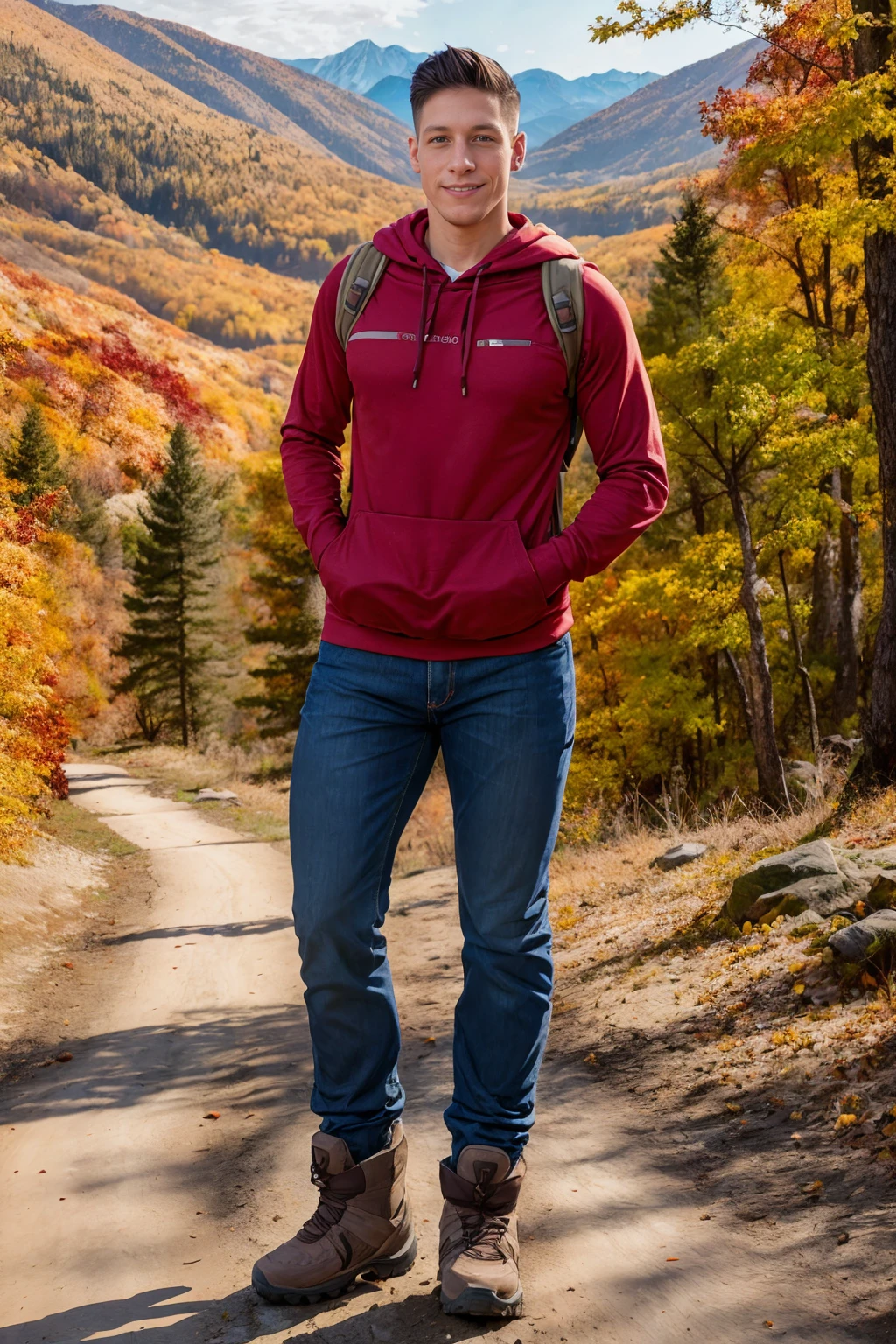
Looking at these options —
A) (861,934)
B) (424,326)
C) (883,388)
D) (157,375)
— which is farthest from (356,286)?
(157,375)

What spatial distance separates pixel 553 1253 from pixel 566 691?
1415 mm

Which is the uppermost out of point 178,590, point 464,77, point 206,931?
point 464,77

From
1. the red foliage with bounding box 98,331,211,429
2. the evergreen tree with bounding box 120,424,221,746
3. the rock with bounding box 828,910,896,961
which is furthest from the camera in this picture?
the red foliage with bounding box 98,331,211,429

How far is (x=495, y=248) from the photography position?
2.28m

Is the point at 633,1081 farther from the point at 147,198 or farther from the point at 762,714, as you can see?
the point at 147,198

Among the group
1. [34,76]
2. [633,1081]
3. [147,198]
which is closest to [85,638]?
[633,1081]

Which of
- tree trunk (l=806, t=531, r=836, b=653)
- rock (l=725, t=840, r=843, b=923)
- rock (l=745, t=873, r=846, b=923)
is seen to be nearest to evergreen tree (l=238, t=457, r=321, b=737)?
tree trunk (l=806, t=531, r=836, b=653)

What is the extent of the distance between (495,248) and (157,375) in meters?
87.7

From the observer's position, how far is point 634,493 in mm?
2246

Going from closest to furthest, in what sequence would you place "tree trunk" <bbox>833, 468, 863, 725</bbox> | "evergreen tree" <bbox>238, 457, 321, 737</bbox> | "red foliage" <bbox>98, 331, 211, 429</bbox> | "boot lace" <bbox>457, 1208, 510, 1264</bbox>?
"boot lace" <bbox>457, 1208, 510, 1264</bbox>
"tree trunk" <bbox>833, 468, 863, 725</bbox>
"evergreen tree" <bbox>238, 457, 321, 737</bbox>
"red foliage" <bbox>98, 331, 211, 429</bbox>

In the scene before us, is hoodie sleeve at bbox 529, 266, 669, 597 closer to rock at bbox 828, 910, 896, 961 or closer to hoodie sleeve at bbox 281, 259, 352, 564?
hoodie sleeve at bbox 281, 259, 352, 564

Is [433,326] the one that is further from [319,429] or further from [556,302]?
[319,429]

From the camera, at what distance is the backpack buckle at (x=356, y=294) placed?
2.36 metres

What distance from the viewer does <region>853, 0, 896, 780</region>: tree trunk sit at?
7.14 meters
